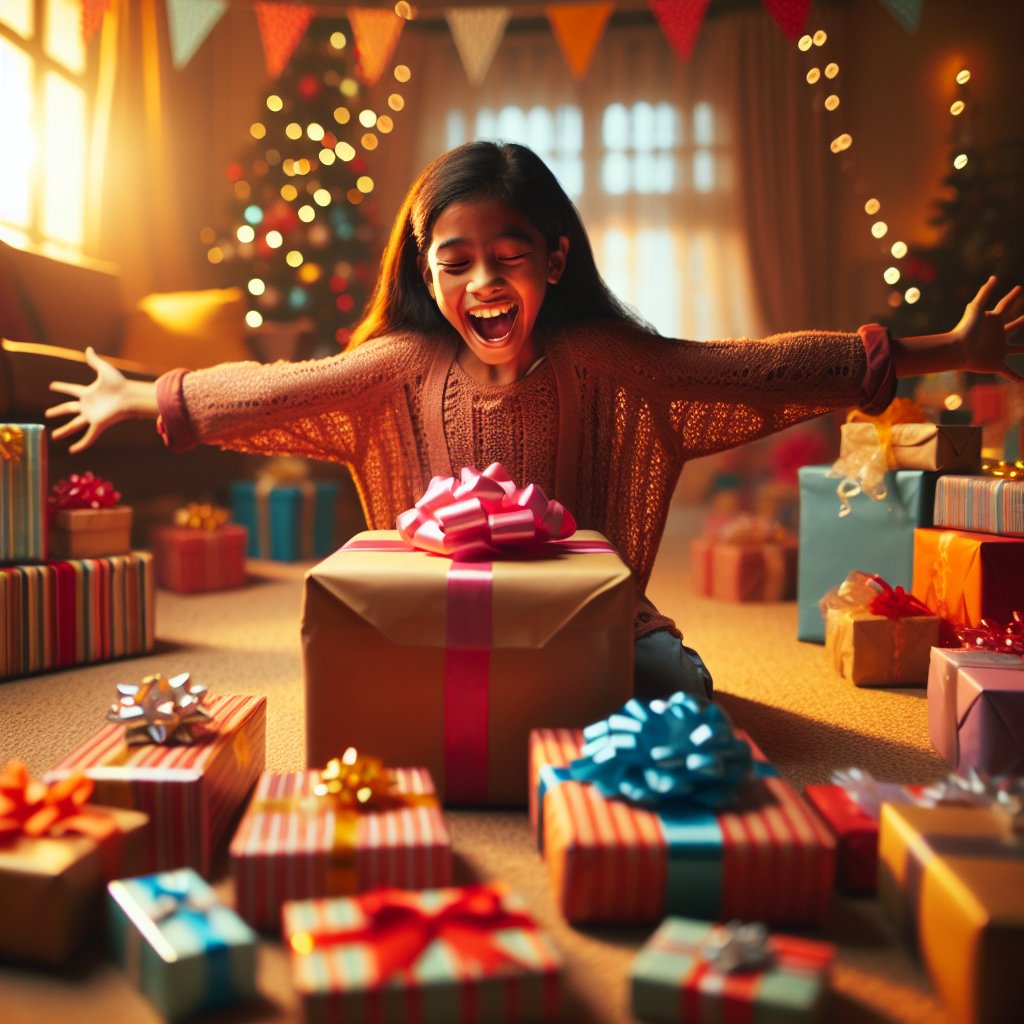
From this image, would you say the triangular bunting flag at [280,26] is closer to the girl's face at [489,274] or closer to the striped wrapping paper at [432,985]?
the girl's face at [489,274]

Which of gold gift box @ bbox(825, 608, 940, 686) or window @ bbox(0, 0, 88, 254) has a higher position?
window @ bbox(0, 0, 88, 254)

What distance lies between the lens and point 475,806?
1.28 m

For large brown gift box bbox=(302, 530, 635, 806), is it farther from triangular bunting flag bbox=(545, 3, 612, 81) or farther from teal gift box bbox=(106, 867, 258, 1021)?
triangular bunting flag bbox=(545, 3, 612, 81)

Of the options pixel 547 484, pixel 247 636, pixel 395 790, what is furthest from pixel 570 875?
pixel 247 636

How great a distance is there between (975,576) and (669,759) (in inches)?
41.3

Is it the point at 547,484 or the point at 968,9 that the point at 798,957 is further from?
the point at 968,9

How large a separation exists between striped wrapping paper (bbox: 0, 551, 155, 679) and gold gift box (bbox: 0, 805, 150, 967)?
3.43 ft

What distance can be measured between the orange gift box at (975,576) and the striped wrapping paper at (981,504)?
0.02 metres

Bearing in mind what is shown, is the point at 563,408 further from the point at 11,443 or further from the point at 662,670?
the point at 11,443

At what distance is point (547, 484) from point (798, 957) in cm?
89

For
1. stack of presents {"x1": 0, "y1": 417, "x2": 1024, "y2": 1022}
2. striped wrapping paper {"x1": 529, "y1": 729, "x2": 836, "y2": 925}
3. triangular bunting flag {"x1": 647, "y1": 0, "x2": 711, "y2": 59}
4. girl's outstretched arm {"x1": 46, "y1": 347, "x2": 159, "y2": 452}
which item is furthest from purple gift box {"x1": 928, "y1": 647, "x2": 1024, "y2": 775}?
triangular bunting flag {"x1": 647, "y1": 0, "x2": 711, "y2": 59}

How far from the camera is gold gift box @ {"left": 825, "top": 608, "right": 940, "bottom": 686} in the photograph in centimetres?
191

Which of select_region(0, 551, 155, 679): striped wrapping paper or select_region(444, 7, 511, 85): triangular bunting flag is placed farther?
select_region(444, 7, 511, 85): triangular bunting flag

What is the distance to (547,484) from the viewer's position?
1603 millimetres
